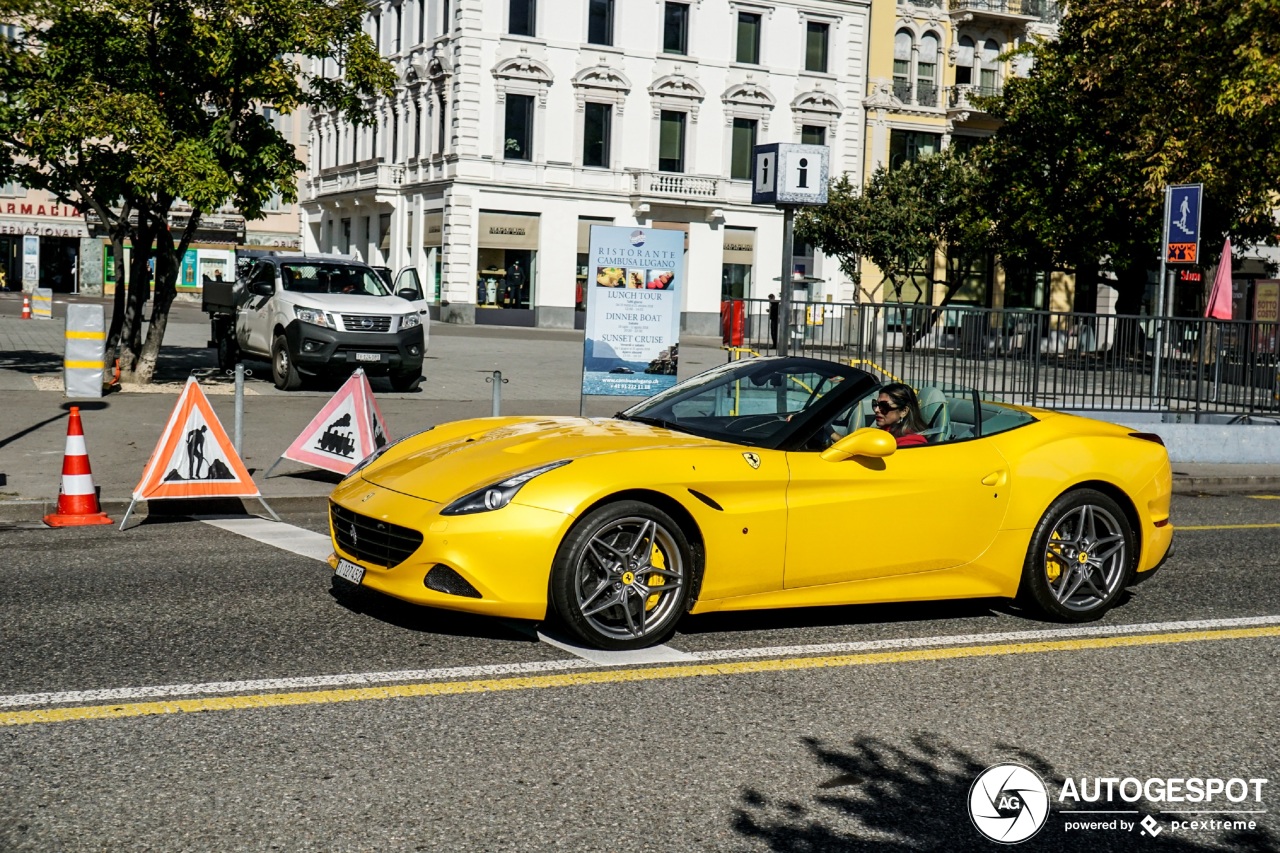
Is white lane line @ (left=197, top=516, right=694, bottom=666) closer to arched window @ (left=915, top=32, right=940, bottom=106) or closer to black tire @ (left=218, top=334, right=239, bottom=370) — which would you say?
black tire @ (left=218, top=334, right=239, bottom=370)

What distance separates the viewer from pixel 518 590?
5965mm

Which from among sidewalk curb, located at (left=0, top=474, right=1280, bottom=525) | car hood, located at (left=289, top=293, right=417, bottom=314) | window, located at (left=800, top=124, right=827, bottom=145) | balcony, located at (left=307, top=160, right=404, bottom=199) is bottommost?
sidewalk curb, located at (left=0, top=474, right=1280, bottom=525)

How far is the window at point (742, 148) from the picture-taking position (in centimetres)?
5438

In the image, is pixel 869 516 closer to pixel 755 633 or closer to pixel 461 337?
pixel 755 633

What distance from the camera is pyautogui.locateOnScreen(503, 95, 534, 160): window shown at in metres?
50.8

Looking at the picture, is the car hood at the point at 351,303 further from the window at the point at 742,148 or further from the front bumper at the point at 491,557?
the window at the point at 742,148

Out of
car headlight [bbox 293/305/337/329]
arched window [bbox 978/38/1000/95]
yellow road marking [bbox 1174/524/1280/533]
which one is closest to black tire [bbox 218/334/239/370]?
car headlight [bbox 293/305/337/329]

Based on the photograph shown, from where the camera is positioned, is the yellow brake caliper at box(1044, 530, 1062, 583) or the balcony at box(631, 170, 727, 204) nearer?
the yellow brake caliper at box(1044, 530, 1062, 583)

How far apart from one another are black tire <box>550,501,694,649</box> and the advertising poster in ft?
24.0

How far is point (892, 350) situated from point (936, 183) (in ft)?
111

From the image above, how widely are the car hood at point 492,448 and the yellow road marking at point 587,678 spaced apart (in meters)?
0.91

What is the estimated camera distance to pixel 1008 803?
4512 mm

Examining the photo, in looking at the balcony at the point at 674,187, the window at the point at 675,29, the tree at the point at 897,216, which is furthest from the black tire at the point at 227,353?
the window at the point at 675,29

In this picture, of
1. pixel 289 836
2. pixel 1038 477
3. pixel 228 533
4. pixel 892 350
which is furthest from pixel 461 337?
pixel 289 836
